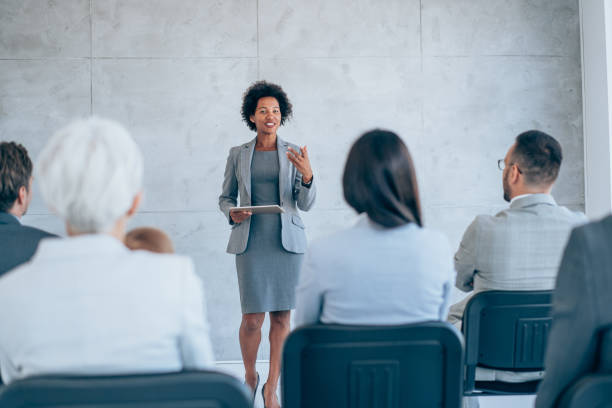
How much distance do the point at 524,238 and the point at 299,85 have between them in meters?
2.52

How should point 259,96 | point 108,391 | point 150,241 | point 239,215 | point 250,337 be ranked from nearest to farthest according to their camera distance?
point 108,391
point 150,241
point 239,215
point 250,337
point 259,96

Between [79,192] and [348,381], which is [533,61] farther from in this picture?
[79,192]

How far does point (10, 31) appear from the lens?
3.97m

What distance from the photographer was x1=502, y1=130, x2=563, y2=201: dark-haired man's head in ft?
6.81

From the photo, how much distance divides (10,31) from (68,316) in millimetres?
3868

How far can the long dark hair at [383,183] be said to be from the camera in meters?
1.35

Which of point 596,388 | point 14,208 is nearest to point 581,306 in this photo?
point 596,388

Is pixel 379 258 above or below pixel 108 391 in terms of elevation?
above

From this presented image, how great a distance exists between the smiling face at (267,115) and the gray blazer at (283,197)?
10 cm

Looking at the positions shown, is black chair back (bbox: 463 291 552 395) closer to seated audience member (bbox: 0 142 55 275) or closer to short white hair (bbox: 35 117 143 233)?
short white hair (bbox: 35 117 143 233)

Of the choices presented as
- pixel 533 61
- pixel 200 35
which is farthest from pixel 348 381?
pixel 533 61

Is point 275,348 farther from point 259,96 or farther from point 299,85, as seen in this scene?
point 299,85

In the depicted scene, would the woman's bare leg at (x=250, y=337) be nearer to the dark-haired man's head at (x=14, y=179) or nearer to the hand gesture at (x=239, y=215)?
the hand gesture at (x=239, y=215)

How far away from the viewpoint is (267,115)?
3.23 metres
